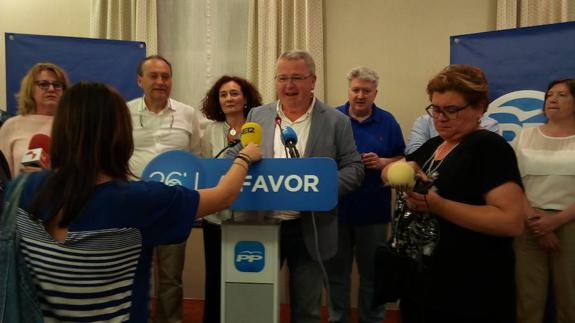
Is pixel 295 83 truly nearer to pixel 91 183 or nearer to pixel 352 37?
pixel 91 183

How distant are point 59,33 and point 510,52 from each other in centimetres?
366

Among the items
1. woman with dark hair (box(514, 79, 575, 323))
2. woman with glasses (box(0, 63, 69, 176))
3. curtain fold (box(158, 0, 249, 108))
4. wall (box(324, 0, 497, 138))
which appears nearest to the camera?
woman with dark hair (box(514, 79, 575, 323))

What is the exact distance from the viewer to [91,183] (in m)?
1.03

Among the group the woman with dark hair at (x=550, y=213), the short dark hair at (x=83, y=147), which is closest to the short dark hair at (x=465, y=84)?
the short dark hair at (x=83, y=147)

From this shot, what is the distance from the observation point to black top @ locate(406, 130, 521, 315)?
49.4 inches

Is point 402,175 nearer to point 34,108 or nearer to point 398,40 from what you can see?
point 34,108

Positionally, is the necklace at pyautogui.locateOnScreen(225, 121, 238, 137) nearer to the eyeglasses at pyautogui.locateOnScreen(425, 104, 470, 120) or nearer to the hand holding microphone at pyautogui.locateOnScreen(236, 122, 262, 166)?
the hand holding microphone at pyautogui.locateOnScreen(236, 122, 262, 166)

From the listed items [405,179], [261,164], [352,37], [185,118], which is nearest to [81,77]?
[185,118]

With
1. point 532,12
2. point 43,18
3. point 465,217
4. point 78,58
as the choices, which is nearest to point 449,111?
→ point 465,217

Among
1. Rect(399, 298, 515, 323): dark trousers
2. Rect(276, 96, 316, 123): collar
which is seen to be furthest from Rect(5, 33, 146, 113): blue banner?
Rect(399, 298, 515, 323): dark trousers

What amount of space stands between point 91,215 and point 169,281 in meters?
1.96

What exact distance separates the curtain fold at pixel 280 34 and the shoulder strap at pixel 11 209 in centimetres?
269

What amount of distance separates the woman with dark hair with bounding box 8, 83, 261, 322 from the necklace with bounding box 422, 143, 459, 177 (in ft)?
2.52

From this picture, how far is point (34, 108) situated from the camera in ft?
8.60
